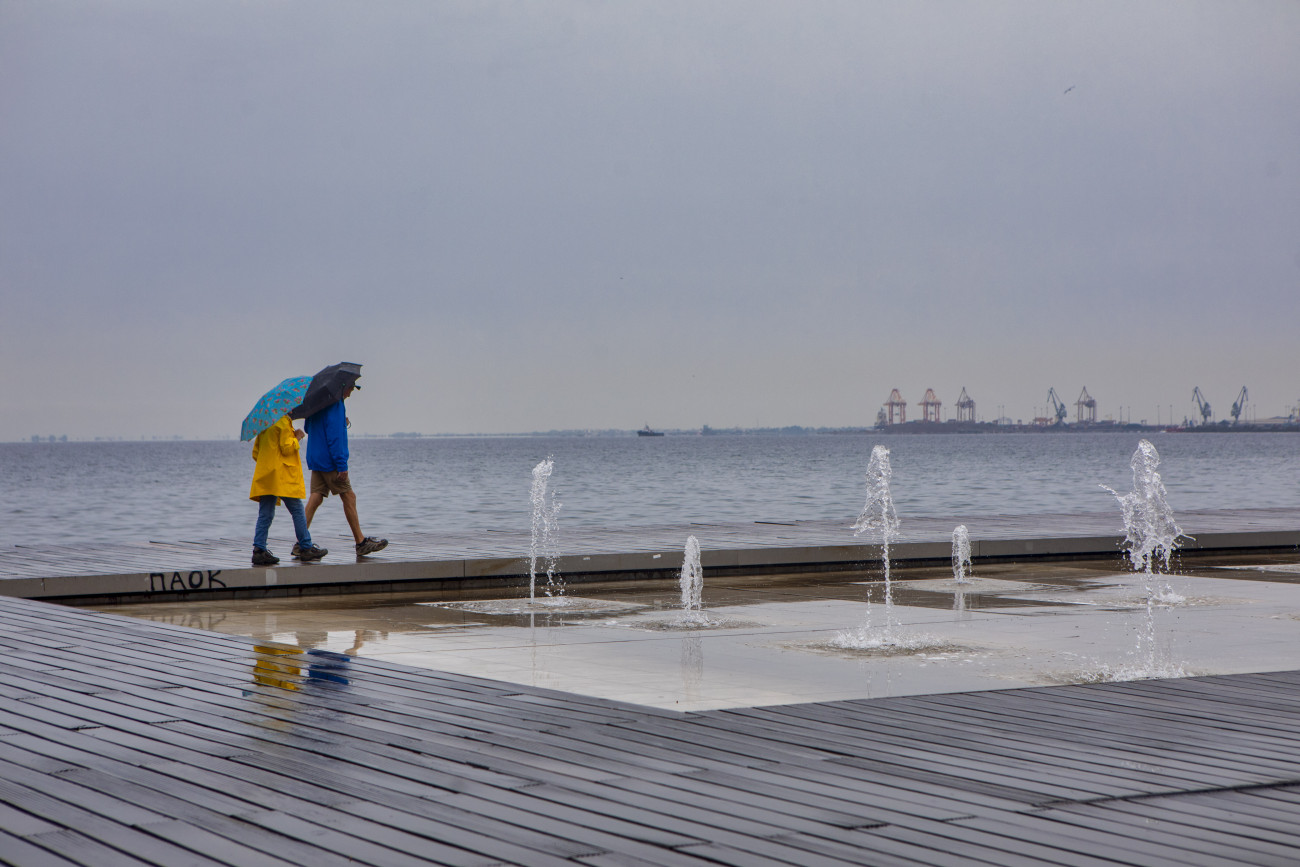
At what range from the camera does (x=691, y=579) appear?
11.9 metres

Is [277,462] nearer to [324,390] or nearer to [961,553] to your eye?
[324,390]

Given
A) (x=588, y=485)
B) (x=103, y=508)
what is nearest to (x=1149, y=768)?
(x=103, y=508)

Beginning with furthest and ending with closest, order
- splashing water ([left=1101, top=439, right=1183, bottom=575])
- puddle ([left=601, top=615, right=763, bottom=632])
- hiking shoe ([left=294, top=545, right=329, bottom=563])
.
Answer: splashing water ([left=1101, top=439, right=1183, bottom=575]) → hiking shoe ([left=294, top=545, right=329, bottom=563]) → puddle ([left=601, top=615, right=763, bottom=632])

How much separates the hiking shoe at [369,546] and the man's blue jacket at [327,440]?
0.71m

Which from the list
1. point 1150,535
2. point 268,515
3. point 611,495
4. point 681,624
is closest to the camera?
point 681,624

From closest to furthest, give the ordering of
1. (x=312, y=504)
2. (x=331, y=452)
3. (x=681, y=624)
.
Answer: (x=681, y=624)
(x=331, y=452)
(x=312, y=504)

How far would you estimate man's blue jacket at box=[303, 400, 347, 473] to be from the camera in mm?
12039

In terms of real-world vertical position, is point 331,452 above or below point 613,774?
above

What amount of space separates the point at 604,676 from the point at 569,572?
5081 mm

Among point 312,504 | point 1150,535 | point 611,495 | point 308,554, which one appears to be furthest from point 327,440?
point 611,495

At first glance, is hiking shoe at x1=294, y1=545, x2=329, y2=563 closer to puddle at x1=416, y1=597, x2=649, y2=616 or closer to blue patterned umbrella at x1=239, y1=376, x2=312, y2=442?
blue patterned umbrella at x1=239, y1=376, x2=312, y2=442

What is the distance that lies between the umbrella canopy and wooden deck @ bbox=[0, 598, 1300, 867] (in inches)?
224

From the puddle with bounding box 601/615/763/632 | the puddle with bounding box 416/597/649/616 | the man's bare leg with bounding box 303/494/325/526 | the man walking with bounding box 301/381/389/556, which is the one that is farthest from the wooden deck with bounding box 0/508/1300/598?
the puddle with bounding box 601/615/763/632

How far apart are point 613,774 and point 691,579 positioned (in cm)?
760
